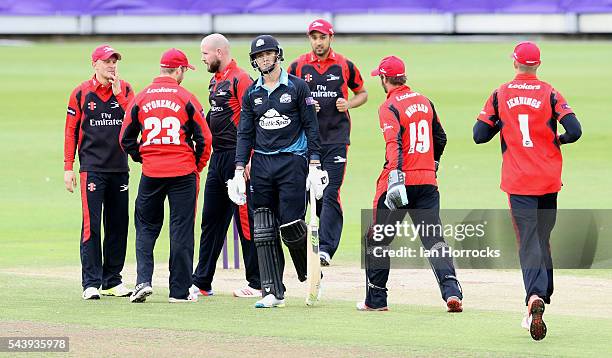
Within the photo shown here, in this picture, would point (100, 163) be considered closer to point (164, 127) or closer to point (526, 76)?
point (164, 127)

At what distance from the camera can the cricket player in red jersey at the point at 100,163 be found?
37.6 feet

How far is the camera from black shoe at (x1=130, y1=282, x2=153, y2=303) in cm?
1102

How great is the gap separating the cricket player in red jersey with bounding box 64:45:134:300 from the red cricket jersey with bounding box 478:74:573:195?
3.36 meters

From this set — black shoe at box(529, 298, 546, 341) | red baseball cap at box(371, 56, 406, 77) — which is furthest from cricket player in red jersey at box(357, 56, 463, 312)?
black shoe at box(529, 298, 546, 341)

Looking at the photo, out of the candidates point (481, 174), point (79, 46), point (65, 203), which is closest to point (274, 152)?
point (65, 203)

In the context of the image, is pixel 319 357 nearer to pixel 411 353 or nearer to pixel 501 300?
pixel 411 353

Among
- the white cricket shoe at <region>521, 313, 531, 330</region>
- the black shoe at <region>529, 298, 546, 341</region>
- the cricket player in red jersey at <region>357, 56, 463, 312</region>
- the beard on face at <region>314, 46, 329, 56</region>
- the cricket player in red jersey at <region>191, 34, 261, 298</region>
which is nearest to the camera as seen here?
the black shoe at <region>529, 298, 546, 341</region>

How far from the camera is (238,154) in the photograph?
1088 cm

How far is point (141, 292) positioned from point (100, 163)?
1.19 meters

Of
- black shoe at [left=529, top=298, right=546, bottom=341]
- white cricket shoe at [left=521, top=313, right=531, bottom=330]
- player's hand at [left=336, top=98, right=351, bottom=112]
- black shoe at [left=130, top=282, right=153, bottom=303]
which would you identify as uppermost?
player's hand at [left=336, top=98, right=351, bottom=112]

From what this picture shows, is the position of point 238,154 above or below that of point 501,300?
above

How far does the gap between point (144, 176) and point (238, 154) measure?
0.83 metres

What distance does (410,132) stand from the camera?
34.7ft

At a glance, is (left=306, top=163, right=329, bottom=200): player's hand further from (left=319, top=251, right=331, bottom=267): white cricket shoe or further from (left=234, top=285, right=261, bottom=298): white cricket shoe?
(left=319, top=251, right=331, bottom=267): white cricket shoe
